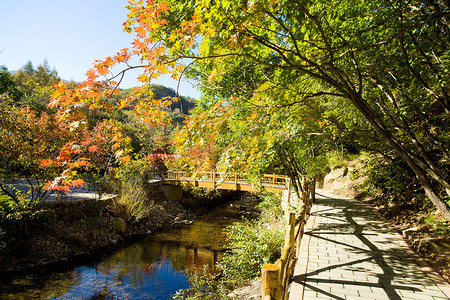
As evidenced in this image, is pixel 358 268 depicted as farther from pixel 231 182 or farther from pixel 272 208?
pixel 231 182

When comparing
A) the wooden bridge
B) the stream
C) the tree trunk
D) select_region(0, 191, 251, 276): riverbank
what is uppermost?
the tree trunk

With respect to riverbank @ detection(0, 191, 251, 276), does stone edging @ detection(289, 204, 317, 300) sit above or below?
above

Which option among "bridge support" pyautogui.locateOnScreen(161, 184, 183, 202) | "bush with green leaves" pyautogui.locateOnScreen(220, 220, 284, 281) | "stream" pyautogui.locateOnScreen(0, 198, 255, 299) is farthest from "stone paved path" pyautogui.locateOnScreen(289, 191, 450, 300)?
"bridge support" pyautogui.locateOnScreen(161, 184, 183, 202)

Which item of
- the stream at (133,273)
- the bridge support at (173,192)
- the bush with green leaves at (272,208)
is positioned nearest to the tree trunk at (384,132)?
the stream at (133,273)

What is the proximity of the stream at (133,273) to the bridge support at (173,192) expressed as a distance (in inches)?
234

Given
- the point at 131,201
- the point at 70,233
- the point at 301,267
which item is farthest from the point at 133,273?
the point at 301,267

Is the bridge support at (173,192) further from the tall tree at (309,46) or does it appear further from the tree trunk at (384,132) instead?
the tree trunk at (384,132)

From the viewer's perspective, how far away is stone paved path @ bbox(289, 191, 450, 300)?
3.22m

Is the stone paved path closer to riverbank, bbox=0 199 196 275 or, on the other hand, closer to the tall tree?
the tall tree

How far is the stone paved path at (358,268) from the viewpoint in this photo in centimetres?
322

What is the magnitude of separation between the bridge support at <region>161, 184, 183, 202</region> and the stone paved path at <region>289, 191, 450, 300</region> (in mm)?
12861

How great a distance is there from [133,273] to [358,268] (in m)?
6.58

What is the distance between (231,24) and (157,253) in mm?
9181

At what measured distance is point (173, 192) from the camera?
1792 centimetres
